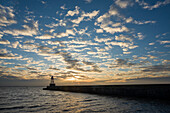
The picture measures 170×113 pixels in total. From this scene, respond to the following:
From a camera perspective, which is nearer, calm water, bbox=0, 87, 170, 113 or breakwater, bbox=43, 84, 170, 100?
calm water, bbox=0, 87, 170, 113

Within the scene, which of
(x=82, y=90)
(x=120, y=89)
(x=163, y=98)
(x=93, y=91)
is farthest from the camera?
(x=82, y=90)

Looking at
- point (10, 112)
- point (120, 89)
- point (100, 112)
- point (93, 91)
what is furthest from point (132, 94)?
point (10, 112)

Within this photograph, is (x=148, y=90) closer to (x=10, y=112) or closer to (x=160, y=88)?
(x=160, y=88)

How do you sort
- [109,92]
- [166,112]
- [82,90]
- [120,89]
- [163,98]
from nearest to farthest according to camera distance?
[166,112], [163,98], [120,89], [109,92], [82,90]

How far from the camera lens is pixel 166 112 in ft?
40.2

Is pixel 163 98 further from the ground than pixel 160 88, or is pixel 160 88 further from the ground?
pixel 160 88

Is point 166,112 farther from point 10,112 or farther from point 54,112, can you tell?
point 10,112

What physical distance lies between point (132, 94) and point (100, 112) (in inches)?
760

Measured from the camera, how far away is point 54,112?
12891 mm

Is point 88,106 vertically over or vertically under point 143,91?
under

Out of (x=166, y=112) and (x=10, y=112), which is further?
(x=10, y=112)

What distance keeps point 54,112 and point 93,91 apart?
30752 mm

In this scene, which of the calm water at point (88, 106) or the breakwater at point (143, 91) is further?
the breakwater at point (143, 91)

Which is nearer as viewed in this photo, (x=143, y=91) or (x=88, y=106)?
(x=88, y=106)
